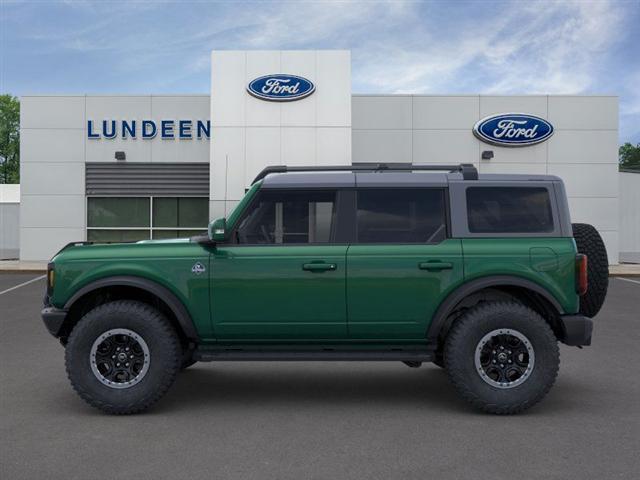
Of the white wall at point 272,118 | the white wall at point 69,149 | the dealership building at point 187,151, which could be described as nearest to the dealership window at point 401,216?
the white wall at point 272,118

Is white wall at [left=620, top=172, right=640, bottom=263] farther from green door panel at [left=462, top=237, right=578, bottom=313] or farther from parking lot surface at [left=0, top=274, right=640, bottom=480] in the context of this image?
green door panel at [left=462, top=237, right=578, bottom=313]

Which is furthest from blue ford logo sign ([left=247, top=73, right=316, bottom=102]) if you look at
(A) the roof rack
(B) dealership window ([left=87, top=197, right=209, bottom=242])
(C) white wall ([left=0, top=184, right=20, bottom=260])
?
(A) the roof rack

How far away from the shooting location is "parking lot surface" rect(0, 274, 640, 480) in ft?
13.6

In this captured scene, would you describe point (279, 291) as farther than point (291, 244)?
No

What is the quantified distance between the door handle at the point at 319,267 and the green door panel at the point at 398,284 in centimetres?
14

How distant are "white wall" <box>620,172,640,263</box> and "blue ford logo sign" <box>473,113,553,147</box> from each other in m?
5.63

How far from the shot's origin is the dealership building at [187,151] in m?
23.8

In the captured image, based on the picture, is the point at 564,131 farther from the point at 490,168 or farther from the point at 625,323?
the point at 625,323

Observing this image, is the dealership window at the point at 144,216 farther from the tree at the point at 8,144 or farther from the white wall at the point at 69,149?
the tree at the point at 8,144

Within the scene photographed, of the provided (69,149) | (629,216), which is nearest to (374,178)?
(69,149)

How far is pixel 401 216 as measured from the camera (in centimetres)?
557

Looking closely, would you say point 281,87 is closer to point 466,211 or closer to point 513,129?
point 513,129

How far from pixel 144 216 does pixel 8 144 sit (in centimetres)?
5502

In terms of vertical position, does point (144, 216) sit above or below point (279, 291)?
above
